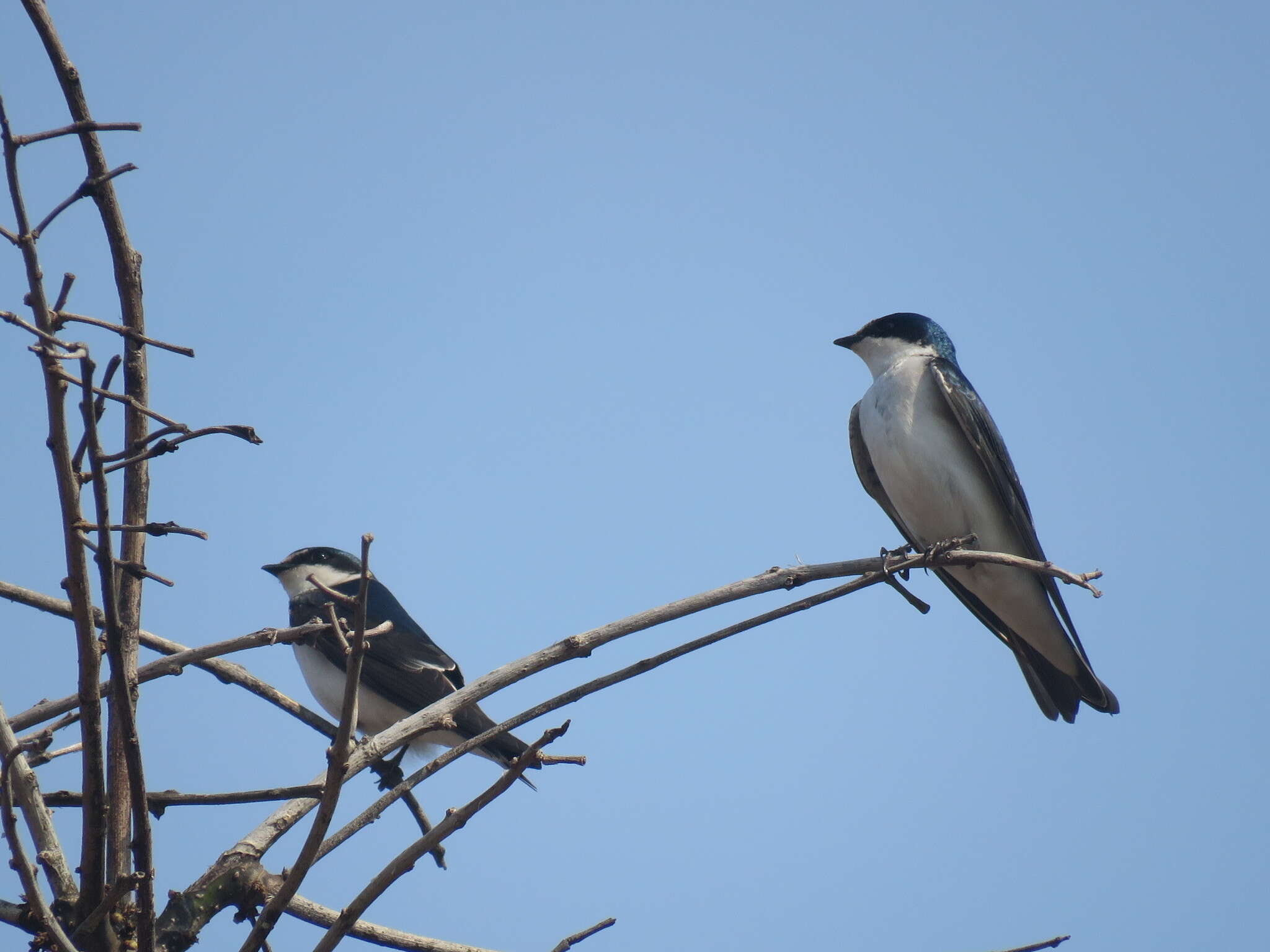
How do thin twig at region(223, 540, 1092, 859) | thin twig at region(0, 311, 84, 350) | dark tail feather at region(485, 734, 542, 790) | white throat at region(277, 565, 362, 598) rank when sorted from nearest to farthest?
thin twig at region(0, 311, 84, 350)
thin twig at region(223, 540, 1092, 859)
dark tail feather at region(485, 734, 542, 790)
white throat at region(277, 565, 362, 598)

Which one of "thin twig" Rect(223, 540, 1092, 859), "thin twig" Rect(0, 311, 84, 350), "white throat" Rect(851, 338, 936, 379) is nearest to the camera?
"thin twig" Rect(0, 311, 84, 350)

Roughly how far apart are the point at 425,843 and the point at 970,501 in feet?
15.2

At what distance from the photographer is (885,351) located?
7129 mm

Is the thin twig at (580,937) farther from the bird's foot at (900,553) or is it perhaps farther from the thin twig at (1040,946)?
the bird's foot at (900,553)

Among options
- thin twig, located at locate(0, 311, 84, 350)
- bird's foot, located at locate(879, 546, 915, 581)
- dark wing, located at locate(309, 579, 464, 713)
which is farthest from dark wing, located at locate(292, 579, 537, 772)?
thin twig, located at locate(0, 311, 84, 350)

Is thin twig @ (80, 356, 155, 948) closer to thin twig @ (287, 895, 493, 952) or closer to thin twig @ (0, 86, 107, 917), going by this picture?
thin twig @ (0, 86, 107, 917)

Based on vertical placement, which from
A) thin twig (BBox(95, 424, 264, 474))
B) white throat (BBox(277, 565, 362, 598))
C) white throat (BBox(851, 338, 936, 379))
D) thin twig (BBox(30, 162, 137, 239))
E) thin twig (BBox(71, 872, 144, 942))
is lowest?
thin twig (BBox(71, 872, 144, 942))

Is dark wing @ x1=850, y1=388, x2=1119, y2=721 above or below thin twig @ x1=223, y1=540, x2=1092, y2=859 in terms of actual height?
above

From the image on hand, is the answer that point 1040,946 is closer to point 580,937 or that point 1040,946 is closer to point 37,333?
point 580,937

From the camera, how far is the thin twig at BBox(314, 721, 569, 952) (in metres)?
1.88

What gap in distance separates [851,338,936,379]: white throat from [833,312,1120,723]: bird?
16.8 inches

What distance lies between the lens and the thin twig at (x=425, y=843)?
188 centimetres

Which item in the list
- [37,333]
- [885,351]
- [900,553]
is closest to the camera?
[37,333]

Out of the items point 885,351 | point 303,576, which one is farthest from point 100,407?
point 303,576
